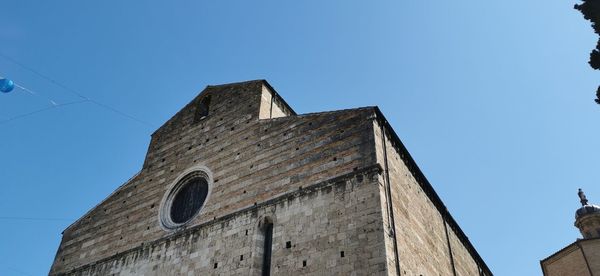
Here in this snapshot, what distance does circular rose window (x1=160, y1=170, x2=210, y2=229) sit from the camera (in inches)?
412

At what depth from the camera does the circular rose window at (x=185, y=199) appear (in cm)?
1046

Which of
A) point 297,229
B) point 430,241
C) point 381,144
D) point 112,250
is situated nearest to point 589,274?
point 430,241

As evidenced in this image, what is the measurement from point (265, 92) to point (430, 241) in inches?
204

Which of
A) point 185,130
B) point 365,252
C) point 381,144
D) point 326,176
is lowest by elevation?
point 365,252

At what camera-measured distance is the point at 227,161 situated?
417 inches

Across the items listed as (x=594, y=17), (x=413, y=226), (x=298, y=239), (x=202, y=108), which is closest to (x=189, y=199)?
(x=202, y=108)

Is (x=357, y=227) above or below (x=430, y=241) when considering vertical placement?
below

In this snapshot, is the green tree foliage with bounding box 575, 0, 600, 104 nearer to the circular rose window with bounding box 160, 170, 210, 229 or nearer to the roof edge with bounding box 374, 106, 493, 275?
the roof edge with bounding box 374, 106, 493, 275

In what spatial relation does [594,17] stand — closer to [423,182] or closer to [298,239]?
[298,239]

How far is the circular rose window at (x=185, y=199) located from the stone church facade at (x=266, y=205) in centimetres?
3

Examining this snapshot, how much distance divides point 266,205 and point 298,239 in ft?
3.71

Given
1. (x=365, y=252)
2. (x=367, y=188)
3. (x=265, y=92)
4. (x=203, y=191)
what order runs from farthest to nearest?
1. (x=265, y=92)
2. (x=203, y=191)
3. (x=367, y=188)
4. (x=365, y=252)

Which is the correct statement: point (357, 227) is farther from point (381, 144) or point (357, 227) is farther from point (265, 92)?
point (265, 92)

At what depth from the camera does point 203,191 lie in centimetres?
1071
